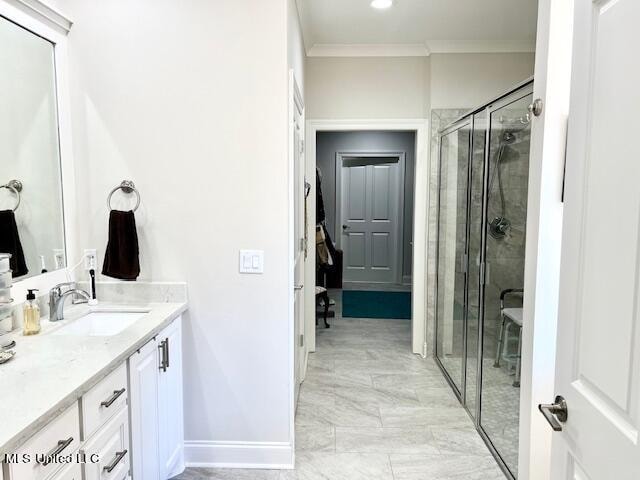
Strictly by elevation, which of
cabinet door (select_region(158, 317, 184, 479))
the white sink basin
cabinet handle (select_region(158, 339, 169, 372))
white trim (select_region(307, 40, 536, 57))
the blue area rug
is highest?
white trim (select_region(307, 40, 536, 57))

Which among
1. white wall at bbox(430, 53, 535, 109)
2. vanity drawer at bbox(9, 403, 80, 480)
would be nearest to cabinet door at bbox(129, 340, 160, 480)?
vanity drawer at bbox(9, 403, 80, 480)

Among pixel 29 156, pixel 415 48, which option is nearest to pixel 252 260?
pixel 29 156

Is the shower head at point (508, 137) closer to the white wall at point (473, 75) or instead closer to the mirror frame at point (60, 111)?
the white wall at point (473, 75)

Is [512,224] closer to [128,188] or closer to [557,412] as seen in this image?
[557,412]

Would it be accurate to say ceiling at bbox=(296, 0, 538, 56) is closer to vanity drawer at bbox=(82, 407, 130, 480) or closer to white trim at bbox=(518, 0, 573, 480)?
white trim at bbox=(518, 0, 573, 480)

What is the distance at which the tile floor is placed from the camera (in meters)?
2.36

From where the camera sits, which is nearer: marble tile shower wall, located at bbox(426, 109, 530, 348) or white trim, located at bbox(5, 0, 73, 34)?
white trim, located at bbox(5, 0, 73, 34)

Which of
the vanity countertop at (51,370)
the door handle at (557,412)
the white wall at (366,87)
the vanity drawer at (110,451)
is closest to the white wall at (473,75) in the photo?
the white wall at (366,87)

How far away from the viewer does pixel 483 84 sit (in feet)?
12.3

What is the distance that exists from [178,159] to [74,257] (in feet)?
2.39

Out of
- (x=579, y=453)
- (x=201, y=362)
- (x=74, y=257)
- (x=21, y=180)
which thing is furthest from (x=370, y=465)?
(x=21, y=180)

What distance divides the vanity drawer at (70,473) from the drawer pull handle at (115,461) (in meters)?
0.17

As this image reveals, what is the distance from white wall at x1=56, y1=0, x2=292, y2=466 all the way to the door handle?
1.38 meters

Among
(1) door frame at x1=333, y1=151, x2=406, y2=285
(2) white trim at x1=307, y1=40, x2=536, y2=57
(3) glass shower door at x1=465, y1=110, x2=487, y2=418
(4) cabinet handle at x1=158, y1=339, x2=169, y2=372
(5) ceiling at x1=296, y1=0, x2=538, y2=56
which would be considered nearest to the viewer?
(4) cabinet handle at x1=158, y1=339, x2=169, y2=372
